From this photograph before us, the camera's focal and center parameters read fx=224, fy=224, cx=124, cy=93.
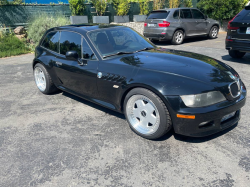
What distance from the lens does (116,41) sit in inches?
157

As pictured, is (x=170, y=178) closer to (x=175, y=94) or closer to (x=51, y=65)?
(x=175, y=94)

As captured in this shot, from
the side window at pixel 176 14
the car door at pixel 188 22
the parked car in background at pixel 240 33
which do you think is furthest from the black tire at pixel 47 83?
the car door at pixel 188 22

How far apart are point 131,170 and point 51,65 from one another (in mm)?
2884

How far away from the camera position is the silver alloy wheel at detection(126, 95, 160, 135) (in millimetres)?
2975

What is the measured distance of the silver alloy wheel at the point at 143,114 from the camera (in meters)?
2.98

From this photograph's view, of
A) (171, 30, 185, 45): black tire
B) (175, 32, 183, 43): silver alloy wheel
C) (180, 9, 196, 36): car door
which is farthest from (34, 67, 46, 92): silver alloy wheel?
(180, 9, 196, 36): car door

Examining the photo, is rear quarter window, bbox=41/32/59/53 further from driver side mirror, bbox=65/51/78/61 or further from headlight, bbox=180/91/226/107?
headlight, bbox=180/91/226/107

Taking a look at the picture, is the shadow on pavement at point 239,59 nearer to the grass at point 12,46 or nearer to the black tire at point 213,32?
the black tire at point 213,32

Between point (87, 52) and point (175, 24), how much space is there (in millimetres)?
7971

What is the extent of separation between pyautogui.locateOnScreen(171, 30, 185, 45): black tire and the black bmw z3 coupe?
6824mm

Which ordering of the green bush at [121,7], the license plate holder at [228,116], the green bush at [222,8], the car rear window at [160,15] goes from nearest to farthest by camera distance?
the license plate holder at [228,116] → the car rear window at [160,15] → the green bush at [121,7] → the green bush at [222,8]

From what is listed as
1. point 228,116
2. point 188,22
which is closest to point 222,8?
point 188,22

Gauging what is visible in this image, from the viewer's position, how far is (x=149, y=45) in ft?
14.2

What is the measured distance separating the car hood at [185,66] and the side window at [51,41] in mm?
1772
